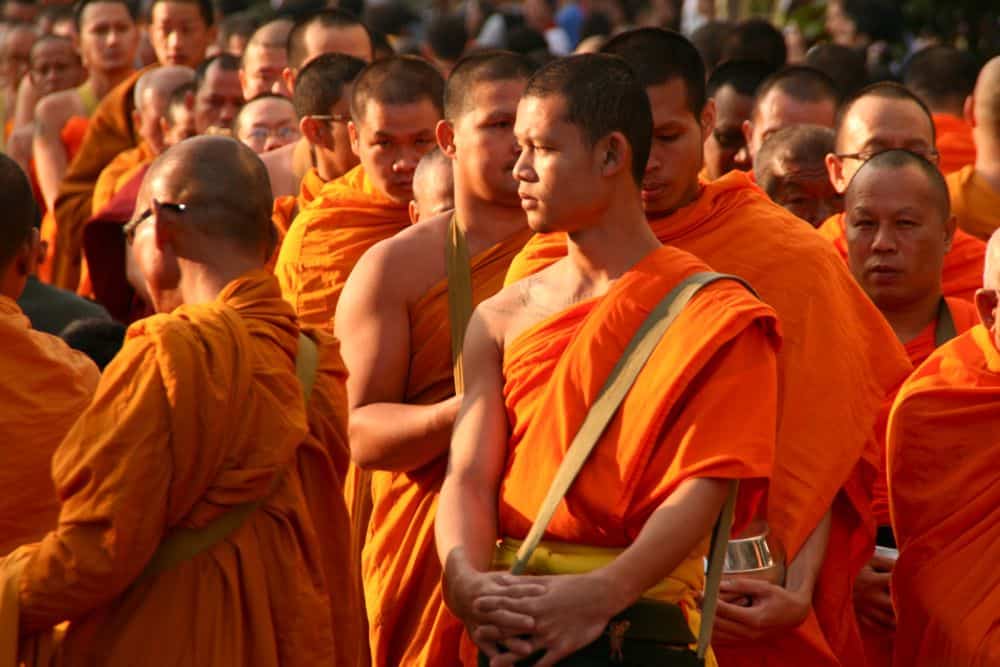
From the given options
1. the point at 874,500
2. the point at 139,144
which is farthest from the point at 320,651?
Answer: the point at 139,144

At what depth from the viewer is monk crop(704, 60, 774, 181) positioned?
7.85m

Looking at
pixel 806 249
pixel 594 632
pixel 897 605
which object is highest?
pixel 806 249

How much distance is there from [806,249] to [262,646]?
1684mm

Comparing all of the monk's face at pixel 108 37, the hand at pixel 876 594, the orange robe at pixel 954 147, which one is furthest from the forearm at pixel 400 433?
the monk's face at pixel 108 37

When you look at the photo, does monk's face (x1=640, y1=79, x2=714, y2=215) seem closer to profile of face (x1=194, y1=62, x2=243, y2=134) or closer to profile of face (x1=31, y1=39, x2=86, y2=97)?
profile of face (x1=194, y1=62, x2=243, y2=134)

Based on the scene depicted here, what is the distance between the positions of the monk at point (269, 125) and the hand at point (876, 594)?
146 inches

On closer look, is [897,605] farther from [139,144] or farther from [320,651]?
[139,144]

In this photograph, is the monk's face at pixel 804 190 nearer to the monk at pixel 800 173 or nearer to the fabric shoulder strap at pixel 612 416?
the monk at pixel 800 173

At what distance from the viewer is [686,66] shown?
4992 mm

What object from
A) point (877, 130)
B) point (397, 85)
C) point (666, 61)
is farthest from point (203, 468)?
point (877, 130)

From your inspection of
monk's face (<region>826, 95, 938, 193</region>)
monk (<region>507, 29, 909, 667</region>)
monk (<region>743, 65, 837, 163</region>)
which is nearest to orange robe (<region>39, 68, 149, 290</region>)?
monk (<region>743, 65, 837, 163</region>)

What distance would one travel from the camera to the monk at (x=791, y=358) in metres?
4.78

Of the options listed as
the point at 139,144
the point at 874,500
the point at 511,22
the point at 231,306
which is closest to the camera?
the point at 231,306

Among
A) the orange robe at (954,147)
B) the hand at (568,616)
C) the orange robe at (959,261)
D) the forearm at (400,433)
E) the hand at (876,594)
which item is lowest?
the hand at (876,594)
